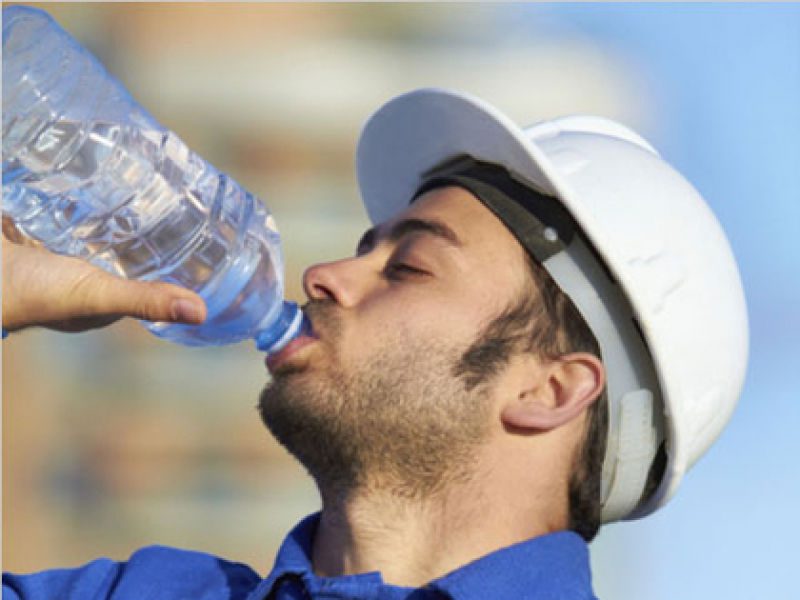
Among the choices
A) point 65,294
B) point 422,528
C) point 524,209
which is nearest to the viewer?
point 65,294

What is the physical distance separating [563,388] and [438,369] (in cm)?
36

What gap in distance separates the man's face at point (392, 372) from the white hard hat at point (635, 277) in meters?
0.25

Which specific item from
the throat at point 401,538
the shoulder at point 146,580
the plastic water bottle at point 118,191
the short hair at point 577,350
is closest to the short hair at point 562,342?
the short hair at point 577,350

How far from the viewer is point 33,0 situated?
739 inches

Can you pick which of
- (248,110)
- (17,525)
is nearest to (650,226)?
(17,525)

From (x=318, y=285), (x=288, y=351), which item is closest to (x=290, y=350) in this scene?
(x=288, y=351)

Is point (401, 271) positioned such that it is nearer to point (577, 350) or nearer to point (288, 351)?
point (288, 351)

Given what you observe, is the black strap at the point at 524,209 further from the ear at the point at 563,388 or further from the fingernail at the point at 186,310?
the fingernail at the point at 186,310

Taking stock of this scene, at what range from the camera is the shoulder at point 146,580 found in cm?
496

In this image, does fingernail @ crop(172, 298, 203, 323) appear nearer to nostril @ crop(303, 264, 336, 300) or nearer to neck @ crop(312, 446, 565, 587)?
nostril @ crop(303, 264, 336, 300)

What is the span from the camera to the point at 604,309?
200 inches

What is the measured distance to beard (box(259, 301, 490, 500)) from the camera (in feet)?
15.8

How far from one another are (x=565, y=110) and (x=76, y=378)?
20.9 feet

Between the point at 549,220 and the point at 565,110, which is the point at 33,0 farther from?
the point at 549,220
